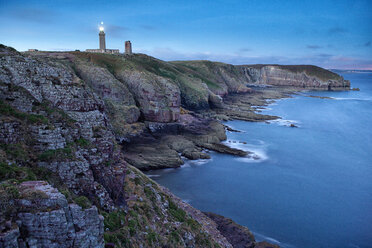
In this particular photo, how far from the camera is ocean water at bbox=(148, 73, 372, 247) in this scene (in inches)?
975

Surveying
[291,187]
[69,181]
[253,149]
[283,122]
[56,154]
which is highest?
[56,154]

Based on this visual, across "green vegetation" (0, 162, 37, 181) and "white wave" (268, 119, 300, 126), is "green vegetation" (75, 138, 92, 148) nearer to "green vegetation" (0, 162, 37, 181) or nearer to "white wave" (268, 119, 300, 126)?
"green vegetation" (0, 162, 37, 181)

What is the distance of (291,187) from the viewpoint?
3284 cm

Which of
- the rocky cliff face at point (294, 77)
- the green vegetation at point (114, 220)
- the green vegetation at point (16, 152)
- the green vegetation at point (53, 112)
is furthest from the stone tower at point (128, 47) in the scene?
the rocky cliff face at point (294, 77)

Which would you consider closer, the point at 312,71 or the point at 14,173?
the point at 14,173

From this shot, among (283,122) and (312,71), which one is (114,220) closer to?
(283,122)

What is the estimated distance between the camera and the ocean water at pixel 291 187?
24.8m

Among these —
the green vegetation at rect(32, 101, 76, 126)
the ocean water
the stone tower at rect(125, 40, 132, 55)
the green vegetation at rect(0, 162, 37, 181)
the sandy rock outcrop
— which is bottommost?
the ocean water

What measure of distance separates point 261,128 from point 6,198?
186ft

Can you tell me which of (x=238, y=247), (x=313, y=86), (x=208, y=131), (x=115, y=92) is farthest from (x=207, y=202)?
(x=313, y=86)

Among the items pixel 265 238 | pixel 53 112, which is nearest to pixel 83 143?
pixel 53 112

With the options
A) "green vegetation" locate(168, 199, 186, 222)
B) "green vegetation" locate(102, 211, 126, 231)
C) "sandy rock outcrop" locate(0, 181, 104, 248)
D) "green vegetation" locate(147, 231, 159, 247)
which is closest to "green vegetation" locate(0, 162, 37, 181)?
"sandy rock outcrop" locate(0, 181, 104, 248)

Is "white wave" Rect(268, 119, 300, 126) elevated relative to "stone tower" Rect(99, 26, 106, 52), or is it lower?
lower

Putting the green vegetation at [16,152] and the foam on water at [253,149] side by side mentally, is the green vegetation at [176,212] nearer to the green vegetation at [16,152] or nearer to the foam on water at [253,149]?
the green vegetation at [16,152]
